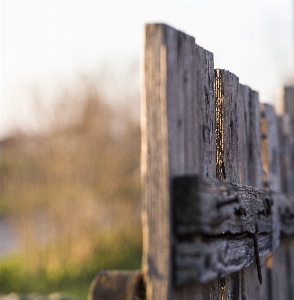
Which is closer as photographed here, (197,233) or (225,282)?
(197,233)

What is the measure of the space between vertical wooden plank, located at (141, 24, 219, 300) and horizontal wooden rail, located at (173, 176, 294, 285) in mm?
39

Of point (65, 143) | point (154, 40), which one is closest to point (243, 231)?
point (154, 40)

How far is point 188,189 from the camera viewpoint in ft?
5.12

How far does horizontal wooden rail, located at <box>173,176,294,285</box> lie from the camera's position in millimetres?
1543

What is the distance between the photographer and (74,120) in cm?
988

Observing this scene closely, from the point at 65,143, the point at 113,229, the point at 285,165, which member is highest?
the point at 65,143

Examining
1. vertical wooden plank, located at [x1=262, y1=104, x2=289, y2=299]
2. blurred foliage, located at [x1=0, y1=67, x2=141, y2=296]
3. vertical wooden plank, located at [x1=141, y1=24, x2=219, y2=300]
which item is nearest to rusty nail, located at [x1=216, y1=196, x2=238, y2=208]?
vertical wooden plank, located at [x1=141, y1=24, x2=219, y2=300]

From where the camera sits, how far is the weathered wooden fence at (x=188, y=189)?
1532 mm

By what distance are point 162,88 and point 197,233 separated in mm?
400

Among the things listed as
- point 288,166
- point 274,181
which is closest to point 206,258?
point 274,181

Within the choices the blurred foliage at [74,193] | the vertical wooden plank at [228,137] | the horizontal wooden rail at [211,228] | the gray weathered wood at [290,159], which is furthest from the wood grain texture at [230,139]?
the blurred foliage at [74,193]

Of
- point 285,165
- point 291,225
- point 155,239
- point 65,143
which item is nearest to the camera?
point 155,239

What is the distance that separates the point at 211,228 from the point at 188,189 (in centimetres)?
16

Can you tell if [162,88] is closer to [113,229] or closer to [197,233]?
[197,233]
